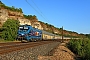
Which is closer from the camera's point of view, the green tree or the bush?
the bush

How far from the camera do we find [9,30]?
44.7 metres

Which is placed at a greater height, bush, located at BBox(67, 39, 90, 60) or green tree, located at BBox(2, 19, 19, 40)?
green tree, located at BBox(2, 19, 19, 40)

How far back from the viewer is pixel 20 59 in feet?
44.5

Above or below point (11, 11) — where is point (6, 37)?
below

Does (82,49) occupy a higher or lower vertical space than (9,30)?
lower

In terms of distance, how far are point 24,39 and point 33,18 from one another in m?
66.9

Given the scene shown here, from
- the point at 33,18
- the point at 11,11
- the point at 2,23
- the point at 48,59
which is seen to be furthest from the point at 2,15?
the point at 33,18

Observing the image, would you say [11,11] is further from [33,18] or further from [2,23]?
[33,18]

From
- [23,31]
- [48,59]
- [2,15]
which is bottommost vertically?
[48,59]

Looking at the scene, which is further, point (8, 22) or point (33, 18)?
point (33, 18)

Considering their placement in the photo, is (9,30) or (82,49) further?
(9,30)

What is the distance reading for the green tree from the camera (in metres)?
43.6

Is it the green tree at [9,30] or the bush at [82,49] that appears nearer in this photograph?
the bush at [82,49]

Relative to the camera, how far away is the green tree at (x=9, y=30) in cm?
4356
